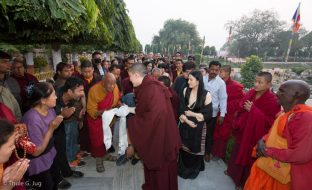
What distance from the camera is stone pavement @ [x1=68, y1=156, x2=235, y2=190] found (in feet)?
12.1

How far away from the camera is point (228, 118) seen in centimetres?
455

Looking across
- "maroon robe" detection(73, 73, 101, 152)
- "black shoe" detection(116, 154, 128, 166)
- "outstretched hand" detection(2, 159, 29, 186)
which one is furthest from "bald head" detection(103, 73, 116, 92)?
"outstretched hand" detection(2, 159, 29, 186)

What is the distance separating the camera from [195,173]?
4.03 m

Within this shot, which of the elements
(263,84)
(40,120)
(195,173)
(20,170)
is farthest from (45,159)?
(263,84)

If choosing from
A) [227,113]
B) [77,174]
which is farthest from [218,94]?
[77,174]

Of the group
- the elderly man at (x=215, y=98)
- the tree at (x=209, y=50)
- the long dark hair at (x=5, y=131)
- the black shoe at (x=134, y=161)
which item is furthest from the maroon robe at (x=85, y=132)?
the tree at (x=209, y=50)

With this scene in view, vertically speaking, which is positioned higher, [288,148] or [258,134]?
[288,148]

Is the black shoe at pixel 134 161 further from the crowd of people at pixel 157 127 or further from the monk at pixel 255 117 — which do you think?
the monk at pixel 255 117

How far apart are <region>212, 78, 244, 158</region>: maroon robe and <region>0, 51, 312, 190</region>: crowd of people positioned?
0.02 meters

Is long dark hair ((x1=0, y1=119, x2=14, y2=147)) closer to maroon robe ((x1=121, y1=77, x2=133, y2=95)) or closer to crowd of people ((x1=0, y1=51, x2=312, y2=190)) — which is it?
crowd of people ((x1=0, y1=51, x2=312, y2=190))

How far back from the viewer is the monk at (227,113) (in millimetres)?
4523

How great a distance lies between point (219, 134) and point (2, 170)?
12.5 feet

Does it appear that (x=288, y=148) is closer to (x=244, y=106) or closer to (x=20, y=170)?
(x=244, y=106)

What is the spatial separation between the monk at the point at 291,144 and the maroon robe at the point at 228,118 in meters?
1.97
